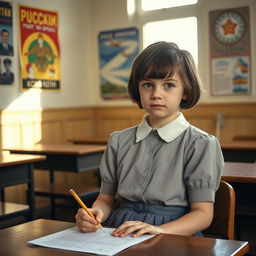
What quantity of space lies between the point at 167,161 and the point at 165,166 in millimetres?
18

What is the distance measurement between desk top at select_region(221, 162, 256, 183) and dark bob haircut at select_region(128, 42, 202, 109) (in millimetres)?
911

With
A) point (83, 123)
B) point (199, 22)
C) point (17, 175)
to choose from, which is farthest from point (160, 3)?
point (17, 175)

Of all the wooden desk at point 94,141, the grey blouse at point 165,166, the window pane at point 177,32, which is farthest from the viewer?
the window pane at point 177,32

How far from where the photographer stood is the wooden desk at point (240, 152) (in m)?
4.08

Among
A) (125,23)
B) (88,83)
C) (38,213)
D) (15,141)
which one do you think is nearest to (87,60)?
(88,83)

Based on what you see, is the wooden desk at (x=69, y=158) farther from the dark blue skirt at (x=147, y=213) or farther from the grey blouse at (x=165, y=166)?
the dark blue skirt at (x=147, y=213)

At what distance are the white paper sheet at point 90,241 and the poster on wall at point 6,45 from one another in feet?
13.5

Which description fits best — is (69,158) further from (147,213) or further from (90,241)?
(90,241)

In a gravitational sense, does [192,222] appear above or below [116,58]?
below

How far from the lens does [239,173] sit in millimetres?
2516

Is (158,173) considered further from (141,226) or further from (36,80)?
(36,80)

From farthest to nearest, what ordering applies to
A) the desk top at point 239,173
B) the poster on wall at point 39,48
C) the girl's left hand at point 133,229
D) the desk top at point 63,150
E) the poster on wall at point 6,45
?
the poster on wall at point 39,48 < the poster on wall at point 6,45 < the desk top at point 63,150 < the desk top at point 239,173 < the girl's left hand at point 133,229

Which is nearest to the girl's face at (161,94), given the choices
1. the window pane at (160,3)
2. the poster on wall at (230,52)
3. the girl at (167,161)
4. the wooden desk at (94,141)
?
the girl at (167,161)

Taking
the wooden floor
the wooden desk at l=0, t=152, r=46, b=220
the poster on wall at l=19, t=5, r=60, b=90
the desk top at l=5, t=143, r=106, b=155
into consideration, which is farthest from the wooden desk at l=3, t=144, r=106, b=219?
the poster on wall at l=19, t=5, r=60, b=90
